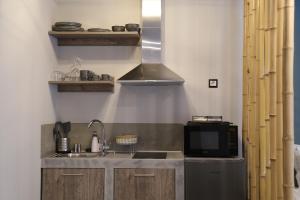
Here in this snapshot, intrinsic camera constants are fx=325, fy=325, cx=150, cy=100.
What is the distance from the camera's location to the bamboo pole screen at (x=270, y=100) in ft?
7.52

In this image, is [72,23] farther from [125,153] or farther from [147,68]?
[125,153]

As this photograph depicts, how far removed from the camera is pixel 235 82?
3.62 metres

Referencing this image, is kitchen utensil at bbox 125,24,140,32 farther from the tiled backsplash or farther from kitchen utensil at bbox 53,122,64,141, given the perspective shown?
kitchen utensil at bbox 53,122,64,141

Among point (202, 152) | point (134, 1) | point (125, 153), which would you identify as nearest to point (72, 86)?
point (125, 153)

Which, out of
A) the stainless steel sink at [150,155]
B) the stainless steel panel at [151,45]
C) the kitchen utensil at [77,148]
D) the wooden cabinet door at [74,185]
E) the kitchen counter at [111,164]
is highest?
the stainless steel panel at [151,45]

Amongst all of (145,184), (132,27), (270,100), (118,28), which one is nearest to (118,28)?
(118,28)

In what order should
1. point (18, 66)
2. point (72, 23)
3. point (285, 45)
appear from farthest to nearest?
1. point (72, 23)
2. point (18, 66)
3. point (285, 45)

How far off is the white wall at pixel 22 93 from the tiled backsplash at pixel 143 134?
1.40 feet

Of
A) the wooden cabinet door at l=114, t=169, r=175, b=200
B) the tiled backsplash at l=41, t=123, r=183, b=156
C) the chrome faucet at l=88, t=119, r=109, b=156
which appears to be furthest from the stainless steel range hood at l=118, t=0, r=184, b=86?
the wooden cabinet door at l=114, t=169, r=175, b=200

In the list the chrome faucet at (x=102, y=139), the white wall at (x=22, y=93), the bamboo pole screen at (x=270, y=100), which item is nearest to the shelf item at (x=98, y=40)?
the white wall at (x=22, y=93)

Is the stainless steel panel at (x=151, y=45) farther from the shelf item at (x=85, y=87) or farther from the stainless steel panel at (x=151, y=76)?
the shelf item at (x=85, y=87)

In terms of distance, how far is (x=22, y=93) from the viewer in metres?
2.68

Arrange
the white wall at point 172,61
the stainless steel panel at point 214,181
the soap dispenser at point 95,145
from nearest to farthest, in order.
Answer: the stainless steel panel at point 214,181, the soap dispenser at point 95,145, the white wall at point 172,61

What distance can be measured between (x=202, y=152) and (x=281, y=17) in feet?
4.79
